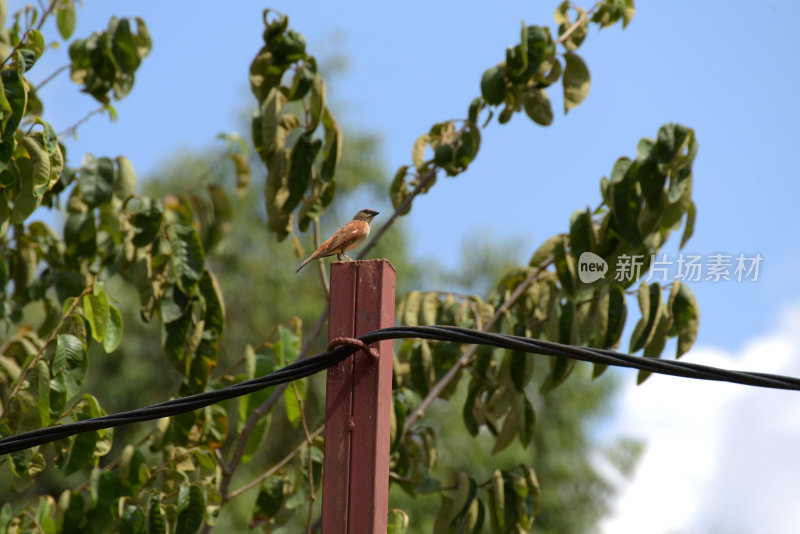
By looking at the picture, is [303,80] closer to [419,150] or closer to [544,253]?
[419,150]

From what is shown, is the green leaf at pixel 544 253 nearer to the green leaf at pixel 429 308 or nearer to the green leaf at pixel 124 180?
the green leaf at pixel 429 308

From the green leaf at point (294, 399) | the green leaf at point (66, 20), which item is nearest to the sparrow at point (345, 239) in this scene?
the green leaf at point (294, 399)

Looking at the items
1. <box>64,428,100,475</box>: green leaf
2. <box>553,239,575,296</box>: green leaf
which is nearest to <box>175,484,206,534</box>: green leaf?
<box>64,428,100,475</box>: green leaf

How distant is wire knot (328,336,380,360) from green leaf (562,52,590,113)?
2835 millimetres

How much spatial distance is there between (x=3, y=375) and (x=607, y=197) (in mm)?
3312

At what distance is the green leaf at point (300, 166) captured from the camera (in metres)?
4.98

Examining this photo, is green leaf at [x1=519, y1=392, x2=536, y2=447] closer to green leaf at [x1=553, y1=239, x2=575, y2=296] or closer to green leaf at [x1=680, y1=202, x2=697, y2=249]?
green leaf at [x1=553, y1=239, x2=575, y2=296]

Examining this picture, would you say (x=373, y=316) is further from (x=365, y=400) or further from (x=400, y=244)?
(x=400, y=244)

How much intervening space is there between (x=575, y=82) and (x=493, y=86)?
49cm

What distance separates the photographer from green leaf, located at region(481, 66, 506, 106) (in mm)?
5012

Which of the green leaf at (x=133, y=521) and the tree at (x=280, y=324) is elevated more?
the tree at (x=280, y=324)

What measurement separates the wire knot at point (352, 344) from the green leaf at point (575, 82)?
9.30ft

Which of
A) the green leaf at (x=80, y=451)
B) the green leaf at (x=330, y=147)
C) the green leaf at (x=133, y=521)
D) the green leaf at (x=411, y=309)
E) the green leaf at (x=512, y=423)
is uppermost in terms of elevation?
the green leaf at (x=330, y=147)

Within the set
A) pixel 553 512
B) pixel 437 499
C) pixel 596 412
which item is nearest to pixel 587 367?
pixel 596 412
